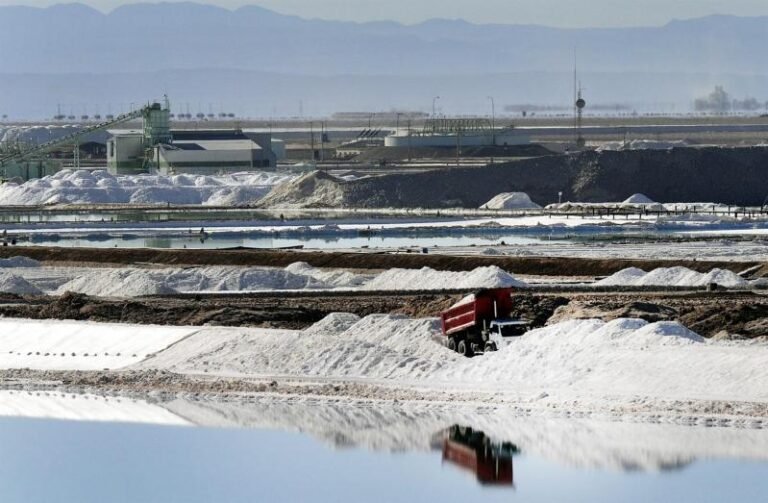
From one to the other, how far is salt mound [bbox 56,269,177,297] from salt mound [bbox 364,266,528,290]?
5.63m

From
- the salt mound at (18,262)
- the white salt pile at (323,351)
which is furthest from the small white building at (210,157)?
the white salt pile at (323,351)

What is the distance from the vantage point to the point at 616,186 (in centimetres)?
10044

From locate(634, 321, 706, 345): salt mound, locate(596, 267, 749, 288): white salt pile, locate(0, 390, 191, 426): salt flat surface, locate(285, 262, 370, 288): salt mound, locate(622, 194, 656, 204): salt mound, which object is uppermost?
locate(634, 321, 706, 345): salt mound

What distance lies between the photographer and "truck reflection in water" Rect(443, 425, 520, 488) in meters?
24.5

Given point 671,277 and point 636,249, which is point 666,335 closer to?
point 671,277

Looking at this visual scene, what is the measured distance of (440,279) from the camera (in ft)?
162

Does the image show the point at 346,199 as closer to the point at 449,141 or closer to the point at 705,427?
the point at 449,141

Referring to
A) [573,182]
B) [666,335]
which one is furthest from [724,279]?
[573,182]

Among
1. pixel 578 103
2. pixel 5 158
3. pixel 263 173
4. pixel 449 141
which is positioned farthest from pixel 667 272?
pixel 578 103

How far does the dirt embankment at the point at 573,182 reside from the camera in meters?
98.9

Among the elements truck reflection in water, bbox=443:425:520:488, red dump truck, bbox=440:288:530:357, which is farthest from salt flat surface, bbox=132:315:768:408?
truck reflection in water, bbox=443:425:520:488

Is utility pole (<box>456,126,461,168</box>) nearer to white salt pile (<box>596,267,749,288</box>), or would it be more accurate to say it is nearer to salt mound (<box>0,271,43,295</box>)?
salt mound (<box>0,271,43,295</box>)

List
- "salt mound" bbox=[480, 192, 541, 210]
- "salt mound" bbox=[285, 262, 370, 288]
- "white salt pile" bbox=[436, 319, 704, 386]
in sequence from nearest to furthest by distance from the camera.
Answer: "white salt pile" bbox=[436, 319, 704, 386]
"salt mound" bbox=[285, 262, 370, 288]
"salt mound" bbox=[480, 192, 541, 210]

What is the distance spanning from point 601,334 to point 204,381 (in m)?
7.07
